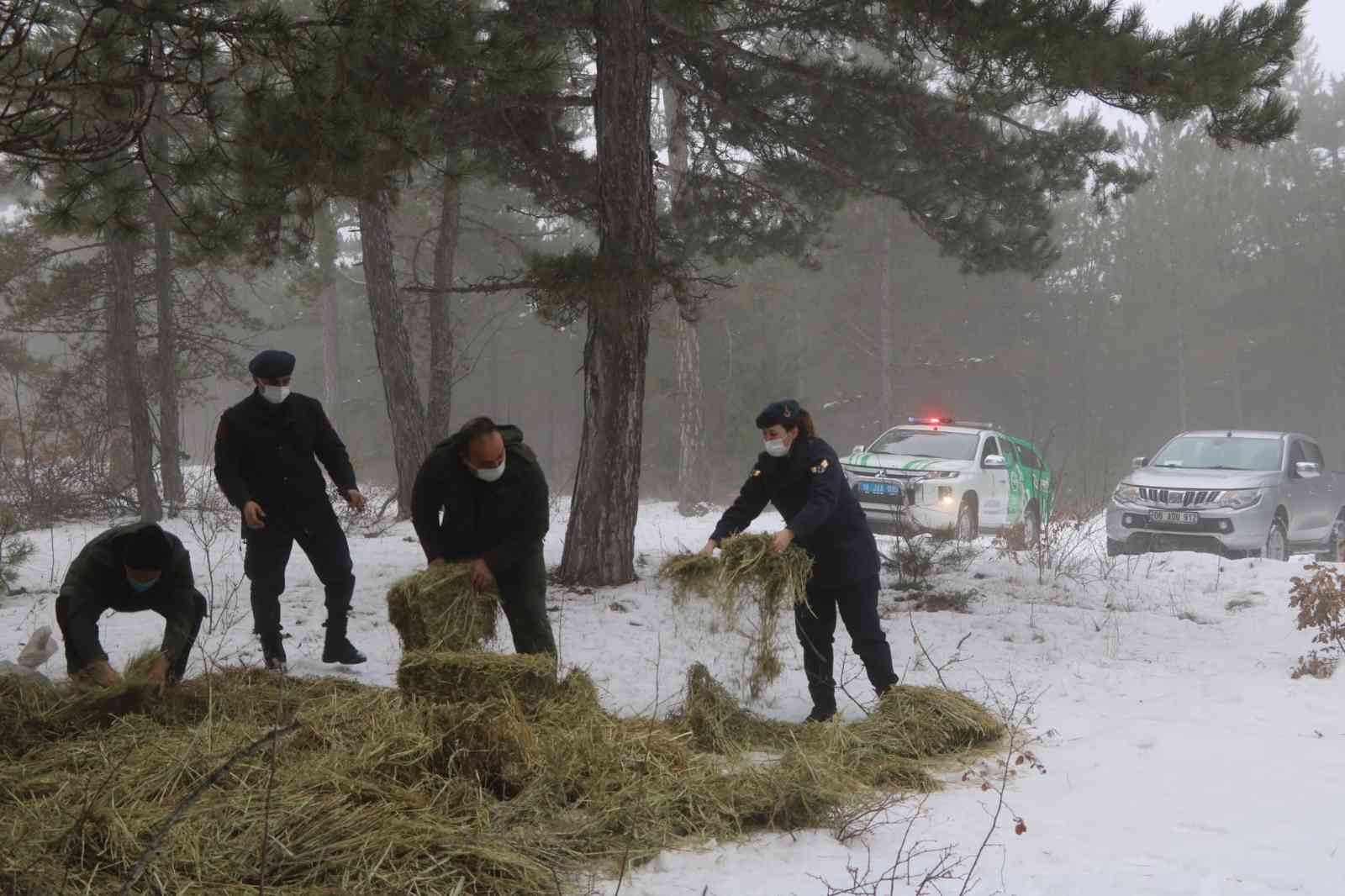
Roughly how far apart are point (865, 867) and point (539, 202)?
26.3 feet

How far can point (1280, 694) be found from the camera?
22.2 feet

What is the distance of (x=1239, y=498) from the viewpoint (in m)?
12.7

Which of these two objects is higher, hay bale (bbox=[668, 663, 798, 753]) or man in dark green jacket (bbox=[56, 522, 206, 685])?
man in dark green jacket (bbox=[56, 522, 206, 685])

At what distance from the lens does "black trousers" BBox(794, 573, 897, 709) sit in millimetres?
5961

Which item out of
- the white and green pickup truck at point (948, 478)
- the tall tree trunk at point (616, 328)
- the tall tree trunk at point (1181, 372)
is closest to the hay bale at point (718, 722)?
the tall tree trunk at point (616, 328)

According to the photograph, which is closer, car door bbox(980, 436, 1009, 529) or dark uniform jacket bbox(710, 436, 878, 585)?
dark uniform jacket bbox(710, 436, 878, 585)

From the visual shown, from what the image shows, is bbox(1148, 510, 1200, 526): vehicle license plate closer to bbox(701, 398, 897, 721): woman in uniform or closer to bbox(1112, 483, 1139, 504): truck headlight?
bbox(1112, 483, 1139, 504): truck headlight

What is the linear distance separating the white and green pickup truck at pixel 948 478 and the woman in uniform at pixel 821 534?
6053 millimetres

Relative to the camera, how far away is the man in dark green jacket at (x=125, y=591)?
505 cm

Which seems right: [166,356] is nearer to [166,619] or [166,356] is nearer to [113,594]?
[113,594]

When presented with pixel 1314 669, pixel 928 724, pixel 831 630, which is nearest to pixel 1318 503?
pixel 1314 669

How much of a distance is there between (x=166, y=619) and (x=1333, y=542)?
14582mm

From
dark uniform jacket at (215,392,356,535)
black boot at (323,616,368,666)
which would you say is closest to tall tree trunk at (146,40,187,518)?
black boot at (323,616,368,666)

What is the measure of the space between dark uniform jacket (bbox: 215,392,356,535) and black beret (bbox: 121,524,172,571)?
1142 mm
